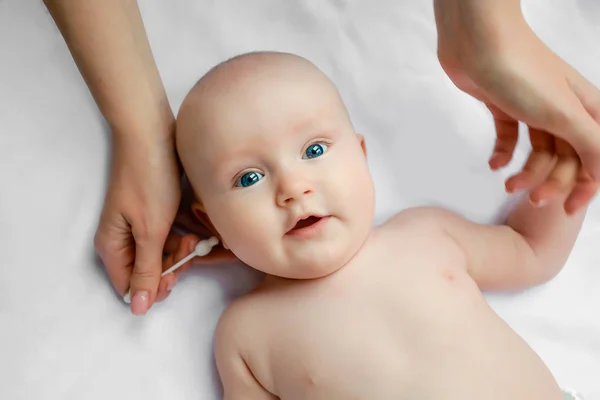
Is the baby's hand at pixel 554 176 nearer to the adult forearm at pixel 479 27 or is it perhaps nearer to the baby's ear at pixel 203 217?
the adult forearm at pixel 479 27

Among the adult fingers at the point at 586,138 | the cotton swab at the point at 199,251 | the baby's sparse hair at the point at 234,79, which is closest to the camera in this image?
the adult fingers at the point at 586,138

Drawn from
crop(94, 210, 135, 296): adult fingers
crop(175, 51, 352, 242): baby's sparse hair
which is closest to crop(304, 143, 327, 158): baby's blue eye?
crop(175, 51, 352, 242): baby's sparse hair

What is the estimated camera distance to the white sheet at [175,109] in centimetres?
107

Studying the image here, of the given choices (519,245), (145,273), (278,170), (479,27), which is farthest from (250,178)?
(519,245)

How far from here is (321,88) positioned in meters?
1.00

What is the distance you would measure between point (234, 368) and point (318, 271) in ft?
0.69

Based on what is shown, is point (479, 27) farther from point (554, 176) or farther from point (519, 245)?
point (519, 245)

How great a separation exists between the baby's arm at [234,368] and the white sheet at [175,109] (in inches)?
2.4

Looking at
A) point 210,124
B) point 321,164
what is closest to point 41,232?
point 210,124

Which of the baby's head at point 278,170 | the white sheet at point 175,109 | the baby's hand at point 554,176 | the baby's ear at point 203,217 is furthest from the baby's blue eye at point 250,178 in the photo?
the baby's hand at point 554,176

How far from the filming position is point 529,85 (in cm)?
88

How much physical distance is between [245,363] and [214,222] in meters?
→ 0.23

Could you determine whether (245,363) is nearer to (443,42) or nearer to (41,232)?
(41,232)

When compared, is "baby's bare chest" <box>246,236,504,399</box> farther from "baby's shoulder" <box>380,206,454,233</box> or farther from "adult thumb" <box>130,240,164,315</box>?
"adult thumb" <box>130,240,164,315</box>
